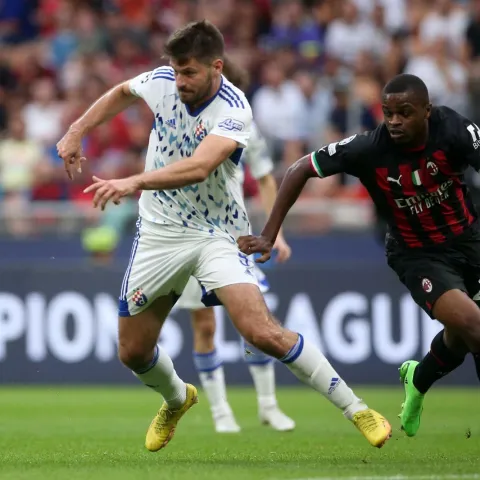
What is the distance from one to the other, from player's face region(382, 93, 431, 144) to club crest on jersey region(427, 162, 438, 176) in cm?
24

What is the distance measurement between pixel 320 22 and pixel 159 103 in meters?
10.4

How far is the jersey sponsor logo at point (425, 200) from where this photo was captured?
748 cm

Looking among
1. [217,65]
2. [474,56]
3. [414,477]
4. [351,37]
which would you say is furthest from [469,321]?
[351,37]

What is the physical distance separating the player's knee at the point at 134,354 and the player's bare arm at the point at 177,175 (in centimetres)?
118

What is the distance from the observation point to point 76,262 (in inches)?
584

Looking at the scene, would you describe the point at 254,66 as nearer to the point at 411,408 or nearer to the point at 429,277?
the point at 411,408

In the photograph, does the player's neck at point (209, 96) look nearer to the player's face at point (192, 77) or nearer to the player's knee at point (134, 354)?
the player's face at point (192, 77)

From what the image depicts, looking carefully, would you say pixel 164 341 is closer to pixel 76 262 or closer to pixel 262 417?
pixel 76 262

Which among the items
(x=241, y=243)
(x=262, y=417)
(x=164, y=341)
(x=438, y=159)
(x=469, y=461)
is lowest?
(x=164, y=341)

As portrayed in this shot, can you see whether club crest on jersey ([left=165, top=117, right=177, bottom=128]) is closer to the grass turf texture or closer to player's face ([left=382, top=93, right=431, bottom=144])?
player's face ([left=382, top=93, right=431, bottom=144])

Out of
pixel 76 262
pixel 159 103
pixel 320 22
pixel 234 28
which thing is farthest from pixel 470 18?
pixel 159 103

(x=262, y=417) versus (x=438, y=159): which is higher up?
(x=438, y=159)

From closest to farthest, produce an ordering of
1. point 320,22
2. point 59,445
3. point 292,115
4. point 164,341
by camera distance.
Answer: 1. point 59,445
2. point 164,341
3. point 292,115
4. point 320,22

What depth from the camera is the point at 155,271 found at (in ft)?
23.9
